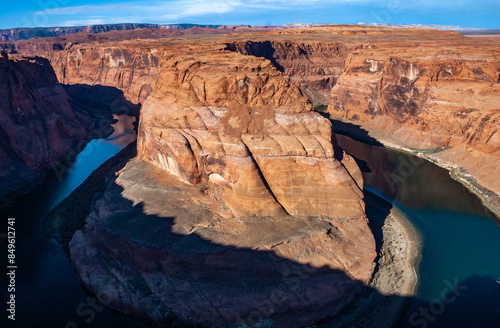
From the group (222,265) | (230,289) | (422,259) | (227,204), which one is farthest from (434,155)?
(230,289)

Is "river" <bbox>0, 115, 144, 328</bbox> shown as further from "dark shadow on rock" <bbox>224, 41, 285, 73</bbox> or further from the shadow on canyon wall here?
"dark shadow on rock" <bbox>224, 41, 285, 73</bbox>

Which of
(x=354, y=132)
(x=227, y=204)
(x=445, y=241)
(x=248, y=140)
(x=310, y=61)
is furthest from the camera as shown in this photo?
(x=310, y=61)

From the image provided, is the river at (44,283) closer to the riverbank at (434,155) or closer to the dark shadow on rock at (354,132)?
the riverbank at (434,155)

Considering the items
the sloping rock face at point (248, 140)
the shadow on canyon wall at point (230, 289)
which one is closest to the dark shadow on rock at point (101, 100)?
the sloping rock face at point (248, 140)

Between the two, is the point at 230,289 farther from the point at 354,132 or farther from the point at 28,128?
the point at 354,132

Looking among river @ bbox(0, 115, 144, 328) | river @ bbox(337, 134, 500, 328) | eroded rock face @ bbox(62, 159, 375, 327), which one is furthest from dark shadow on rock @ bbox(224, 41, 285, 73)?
eroded rock face @ bbox(62, 159, 375, 327)

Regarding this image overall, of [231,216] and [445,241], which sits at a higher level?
[231,216]
